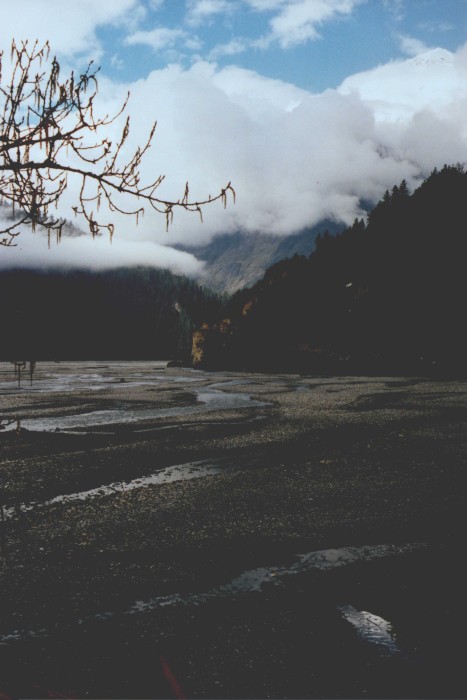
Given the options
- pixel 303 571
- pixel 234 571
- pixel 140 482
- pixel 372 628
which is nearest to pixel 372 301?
pixel 140 482

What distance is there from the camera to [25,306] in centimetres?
477

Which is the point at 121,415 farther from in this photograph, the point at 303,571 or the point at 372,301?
the point at 372,301

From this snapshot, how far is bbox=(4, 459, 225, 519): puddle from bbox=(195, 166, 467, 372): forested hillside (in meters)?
58.6

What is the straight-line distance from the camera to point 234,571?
20.0 feet

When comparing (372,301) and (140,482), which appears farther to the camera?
(372,301)

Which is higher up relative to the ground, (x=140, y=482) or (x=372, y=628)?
(x=372, y=628)

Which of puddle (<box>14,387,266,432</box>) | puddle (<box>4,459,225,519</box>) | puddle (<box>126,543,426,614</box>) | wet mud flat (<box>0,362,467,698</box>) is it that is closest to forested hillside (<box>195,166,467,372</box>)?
puddle (<box>14,387,266,432</box>)

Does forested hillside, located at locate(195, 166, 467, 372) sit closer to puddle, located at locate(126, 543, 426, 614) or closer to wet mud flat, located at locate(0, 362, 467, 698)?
wet mud flat, located at locate(0, 362, 467, 698)

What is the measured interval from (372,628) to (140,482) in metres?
6.74

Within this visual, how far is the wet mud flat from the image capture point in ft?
13.7

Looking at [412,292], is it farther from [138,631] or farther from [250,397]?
[138,631]

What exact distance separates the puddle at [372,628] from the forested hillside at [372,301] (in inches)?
2528

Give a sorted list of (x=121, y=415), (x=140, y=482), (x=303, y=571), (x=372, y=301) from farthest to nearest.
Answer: (x=372, y=301), (x=121, y=415), (x=140, y=482), (x=303, y=571)

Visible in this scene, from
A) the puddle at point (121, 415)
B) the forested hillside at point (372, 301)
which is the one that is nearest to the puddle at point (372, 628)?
the puddle at point (121, 415)
